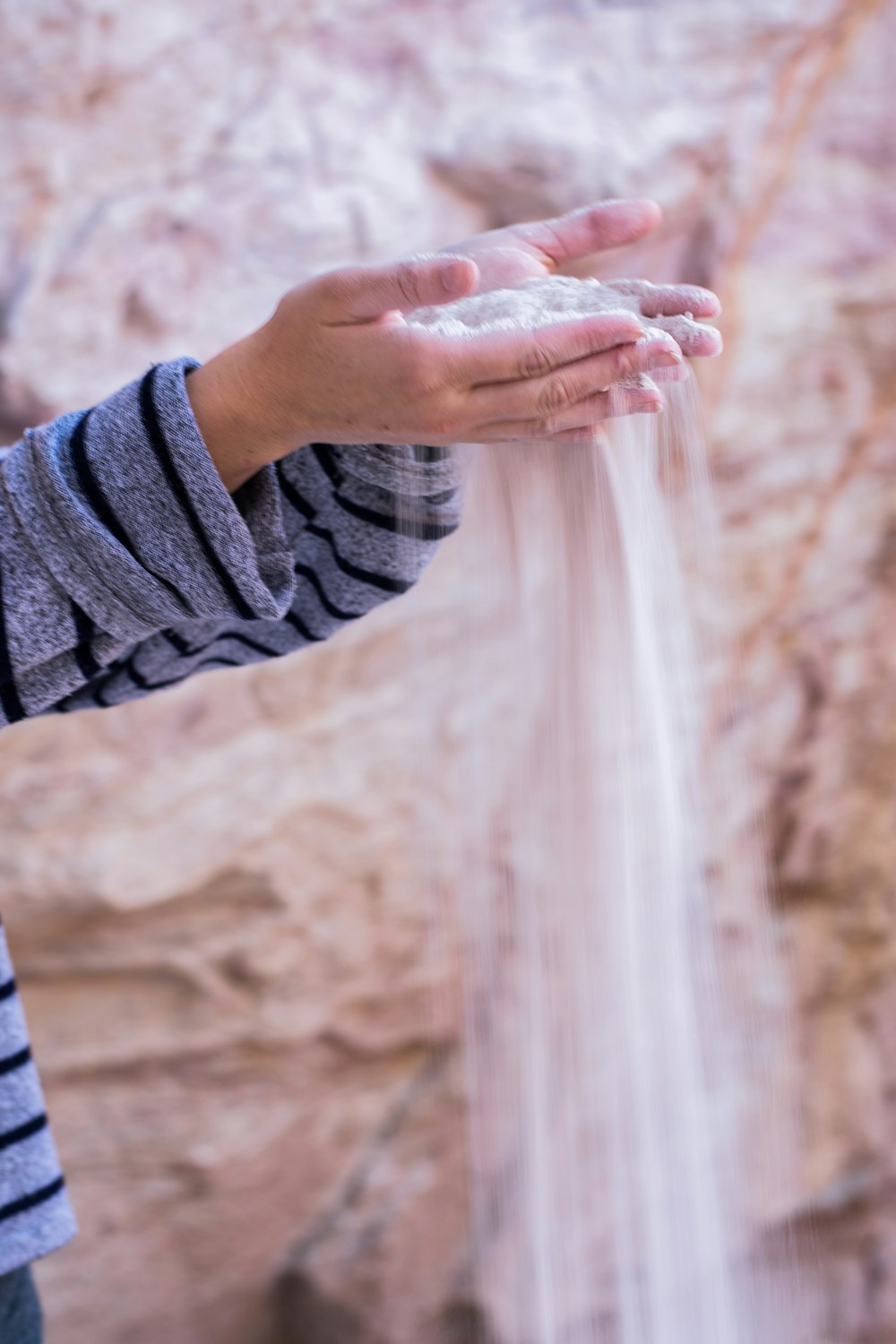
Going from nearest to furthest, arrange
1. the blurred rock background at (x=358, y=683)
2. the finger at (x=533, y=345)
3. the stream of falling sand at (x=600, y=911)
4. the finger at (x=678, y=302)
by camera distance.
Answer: the finger at (x=533, y=345)
the finger at (x=678, y=302)
the stream of falling sand at (x=600, y=911)
the blurred rock background at (x=358, y=683)

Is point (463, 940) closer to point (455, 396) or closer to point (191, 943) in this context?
point (191, 943)

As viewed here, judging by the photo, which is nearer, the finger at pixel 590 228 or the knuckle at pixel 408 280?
the knuckle at pixel 408 280

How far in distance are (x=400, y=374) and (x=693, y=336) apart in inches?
6.2

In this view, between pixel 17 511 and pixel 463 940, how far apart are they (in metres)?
1.03

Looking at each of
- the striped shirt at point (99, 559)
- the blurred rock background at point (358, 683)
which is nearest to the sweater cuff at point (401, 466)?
the striped shirt at point (99, 559)

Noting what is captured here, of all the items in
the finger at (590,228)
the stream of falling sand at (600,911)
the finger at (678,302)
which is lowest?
the stream of falling sand at (600,911)

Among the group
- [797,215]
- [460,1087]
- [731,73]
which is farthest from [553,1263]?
[731,73]

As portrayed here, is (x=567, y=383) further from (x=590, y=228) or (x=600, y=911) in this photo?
(x=600, y=911)

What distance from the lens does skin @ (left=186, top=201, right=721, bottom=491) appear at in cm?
47

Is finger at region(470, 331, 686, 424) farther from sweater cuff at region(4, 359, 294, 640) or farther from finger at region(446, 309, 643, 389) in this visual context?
sweater cuff at region(4, 359, 294, 640)

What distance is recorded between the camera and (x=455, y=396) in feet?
1.57

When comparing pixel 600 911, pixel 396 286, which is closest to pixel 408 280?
pixel 396 286

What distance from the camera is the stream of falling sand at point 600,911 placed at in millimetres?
786

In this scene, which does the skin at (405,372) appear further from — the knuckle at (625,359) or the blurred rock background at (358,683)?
the blurred rock background at (358,683)
